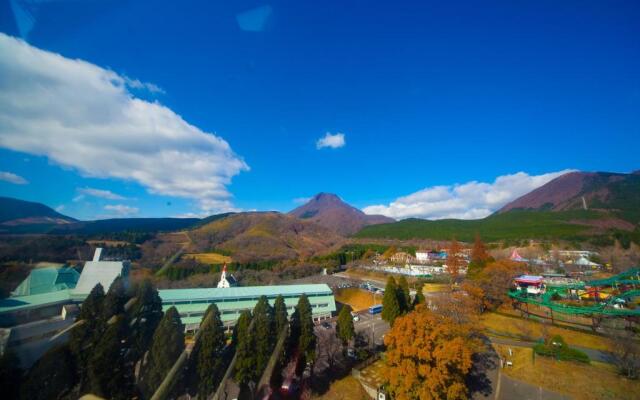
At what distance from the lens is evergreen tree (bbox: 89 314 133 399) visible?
6590 mm

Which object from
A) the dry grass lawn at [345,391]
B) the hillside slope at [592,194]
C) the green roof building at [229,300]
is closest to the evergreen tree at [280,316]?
the dry grass lawn at [345,391]

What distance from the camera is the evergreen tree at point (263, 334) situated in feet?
36.8

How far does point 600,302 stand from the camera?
1989cm

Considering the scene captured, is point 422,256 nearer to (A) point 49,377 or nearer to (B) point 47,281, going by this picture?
(B) point 47,281

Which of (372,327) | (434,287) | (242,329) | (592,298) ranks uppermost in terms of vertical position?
(242,329)

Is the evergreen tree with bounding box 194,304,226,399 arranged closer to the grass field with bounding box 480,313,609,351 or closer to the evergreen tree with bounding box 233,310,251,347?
the evergreen tree with bounding box 233,310,251,347

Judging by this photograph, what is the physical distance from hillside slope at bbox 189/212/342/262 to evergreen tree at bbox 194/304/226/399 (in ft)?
122

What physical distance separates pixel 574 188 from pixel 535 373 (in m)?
128

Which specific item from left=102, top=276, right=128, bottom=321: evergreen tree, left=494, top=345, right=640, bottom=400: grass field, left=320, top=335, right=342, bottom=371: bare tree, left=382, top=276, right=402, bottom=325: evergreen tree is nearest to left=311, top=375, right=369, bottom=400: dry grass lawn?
left=320, top=335, right=342, bottom=371: bare tree

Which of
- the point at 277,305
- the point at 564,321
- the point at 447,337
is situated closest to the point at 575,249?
the point at 564,321

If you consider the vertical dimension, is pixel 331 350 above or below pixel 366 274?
below

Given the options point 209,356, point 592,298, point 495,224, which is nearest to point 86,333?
point 209,356

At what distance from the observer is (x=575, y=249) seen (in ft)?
159

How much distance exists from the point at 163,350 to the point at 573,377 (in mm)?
16977
